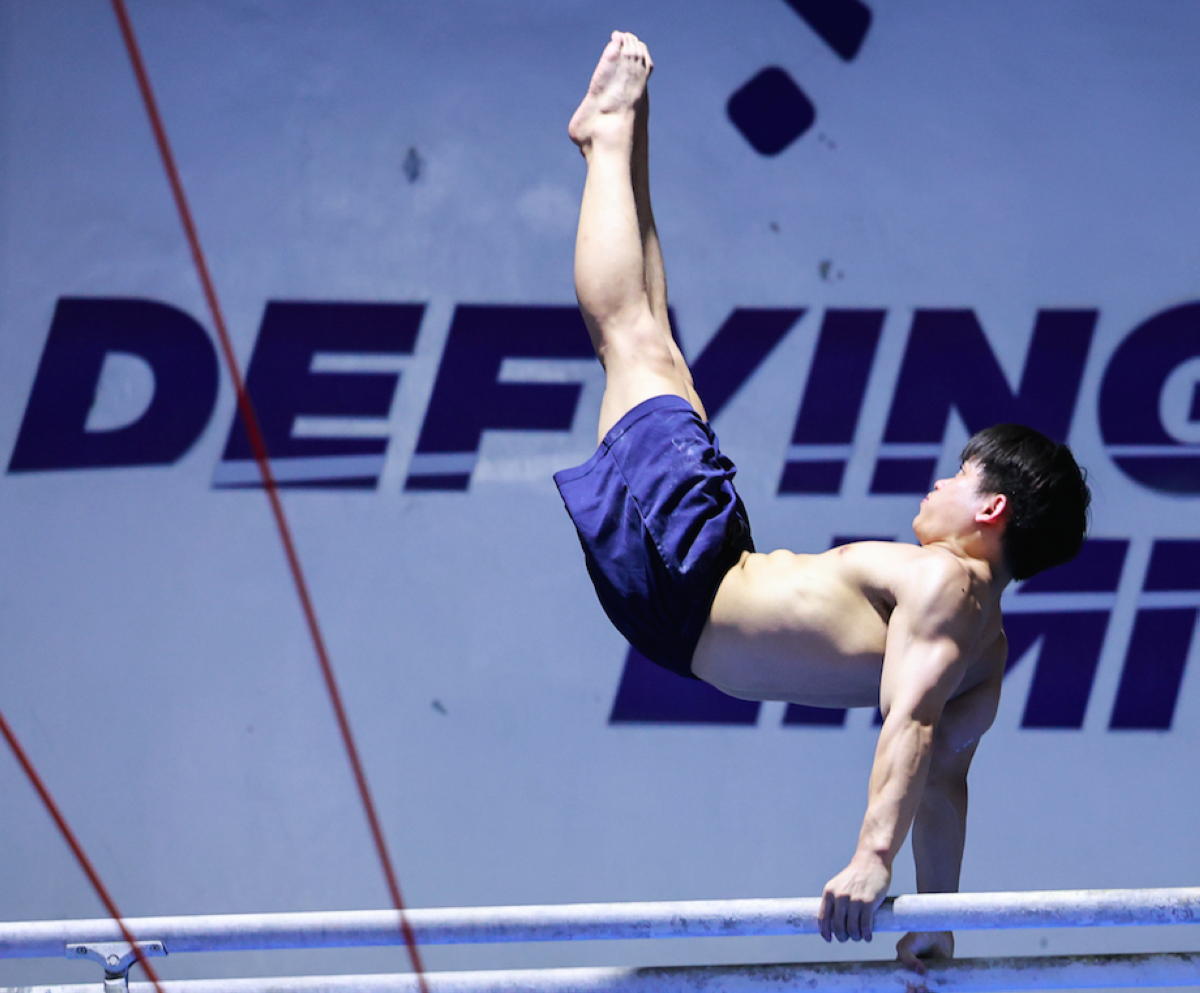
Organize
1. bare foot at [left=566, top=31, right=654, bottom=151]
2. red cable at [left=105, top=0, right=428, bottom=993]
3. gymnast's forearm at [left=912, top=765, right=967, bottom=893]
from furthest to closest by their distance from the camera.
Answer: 1. red cable at [left=105, top=0, right=428, bottom=993]
2. bare foot at [left=566, top=31, right=654, bottom=151]
3. gymnast's forearm at [left=912, top=765, right=967, bottom=893]

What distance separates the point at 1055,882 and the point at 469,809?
1.25 metres

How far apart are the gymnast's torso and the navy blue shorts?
34 mm

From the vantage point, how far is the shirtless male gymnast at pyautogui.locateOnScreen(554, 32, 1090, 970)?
139 cm

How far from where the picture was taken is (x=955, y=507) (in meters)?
1.47

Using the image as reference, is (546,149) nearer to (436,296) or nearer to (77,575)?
(436,296)

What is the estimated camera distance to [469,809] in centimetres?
257

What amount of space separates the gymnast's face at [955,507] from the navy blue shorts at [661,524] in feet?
0.77

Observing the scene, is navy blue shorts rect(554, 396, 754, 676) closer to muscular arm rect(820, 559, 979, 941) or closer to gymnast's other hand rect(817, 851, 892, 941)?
muscular arm rect(820, 559, 979, 941)

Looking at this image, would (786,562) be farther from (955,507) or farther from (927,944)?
(927,944)

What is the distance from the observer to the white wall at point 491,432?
8.33ft

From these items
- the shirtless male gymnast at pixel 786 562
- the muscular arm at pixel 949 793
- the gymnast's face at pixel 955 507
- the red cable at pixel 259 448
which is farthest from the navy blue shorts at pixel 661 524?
the red cable at pixel 259 448

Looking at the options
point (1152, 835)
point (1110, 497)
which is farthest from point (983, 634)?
point (1152, 835)

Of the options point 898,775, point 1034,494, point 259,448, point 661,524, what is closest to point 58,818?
point 259,448

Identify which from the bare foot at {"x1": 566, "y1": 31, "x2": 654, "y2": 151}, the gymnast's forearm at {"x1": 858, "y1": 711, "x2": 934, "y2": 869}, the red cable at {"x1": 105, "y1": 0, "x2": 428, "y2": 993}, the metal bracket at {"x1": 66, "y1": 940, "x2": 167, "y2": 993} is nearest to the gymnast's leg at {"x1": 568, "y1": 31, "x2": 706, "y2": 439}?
the bare foot at {"x1": 566, "y1": 31, "x2": 654, "y2": 151}
